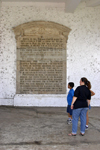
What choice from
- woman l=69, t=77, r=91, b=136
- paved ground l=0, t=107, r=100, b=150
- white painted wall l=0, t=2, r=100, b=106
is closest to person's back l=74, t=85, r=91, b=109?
woman l=69, t=77, r=91, b=136

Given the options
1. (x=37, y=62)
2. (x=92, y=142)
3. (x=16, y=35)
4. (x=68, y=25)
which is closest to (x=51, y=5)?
(x=68, y=25)

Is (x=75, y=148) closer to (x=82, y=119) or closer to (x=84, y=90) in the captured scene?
(x=82, y=119)

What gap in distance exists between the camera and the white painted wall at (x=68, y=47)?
794 centimetres

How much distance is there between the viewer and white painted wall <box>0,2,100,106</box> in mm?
7941

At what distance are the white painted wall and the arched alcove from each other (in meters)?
0.26

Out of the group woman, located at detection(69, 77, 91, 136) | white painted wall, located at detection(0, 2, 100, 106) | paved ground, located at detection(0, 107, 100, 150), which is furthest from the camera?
white painted wall, located at detection(0, 2, 100, 106)

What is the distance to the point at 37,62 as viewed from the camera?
8078mm

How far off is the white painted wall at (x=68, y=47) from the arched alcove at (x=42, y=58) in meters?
0.26

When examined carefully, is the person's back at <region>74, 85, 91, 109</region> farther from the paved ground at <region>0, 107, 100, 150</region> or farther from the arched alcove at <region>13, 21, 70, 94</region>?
the arched alcove at <region>13, 21, 70, 94</region>

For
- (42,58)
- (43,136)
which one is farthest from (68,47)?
(43,136)

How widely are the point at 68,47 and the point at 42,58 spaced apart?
4.21 ft

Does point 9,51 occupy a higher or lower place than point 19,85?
higher

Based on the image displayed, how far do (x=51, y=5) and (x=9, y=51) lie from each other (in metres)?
2.80

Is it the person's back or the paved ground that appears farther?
the person's back
